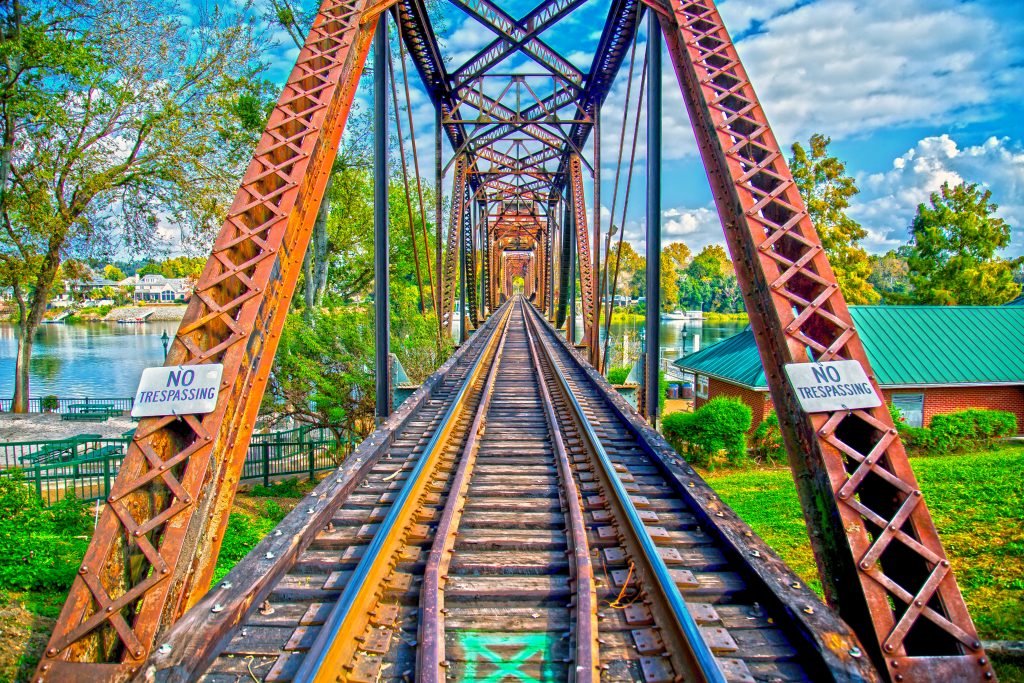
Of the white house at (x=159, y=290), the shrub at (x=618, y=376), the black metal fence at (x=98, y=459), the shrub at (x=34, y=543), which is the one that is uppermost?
the white house at (x=159, y=290)

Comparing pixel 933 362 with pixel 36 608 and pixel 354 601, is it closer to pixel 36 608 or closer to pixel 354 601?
pixel 354 601

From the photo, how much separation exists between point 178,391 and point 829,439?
12.3 ft

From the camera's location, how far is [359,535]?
358cm

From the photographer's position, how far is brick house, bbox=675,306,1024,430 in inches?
759

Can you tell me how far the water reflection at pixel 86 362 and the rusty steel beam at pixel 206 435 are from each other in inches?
1104

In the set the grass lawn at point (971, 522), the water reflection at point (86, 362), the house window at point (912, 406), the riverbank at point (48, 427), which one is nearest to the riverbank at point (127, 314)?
the water reflection at point (86, 362)

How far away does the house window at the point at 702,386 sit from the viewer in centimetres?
2451

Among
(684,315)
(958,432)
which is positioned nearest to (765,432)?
(958,432)

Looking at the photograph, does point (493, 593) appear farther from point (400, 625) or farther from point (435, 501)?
point (435, 501)

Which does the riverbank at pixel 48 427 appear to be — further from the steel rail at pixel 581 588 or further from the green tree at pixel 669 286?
the green tree at pixel 669 286

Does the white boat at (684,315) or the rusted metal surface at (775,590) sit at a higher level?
the white boat at (684,315)

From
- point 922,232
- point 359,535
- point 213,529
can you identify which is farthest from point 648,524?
point 922,232

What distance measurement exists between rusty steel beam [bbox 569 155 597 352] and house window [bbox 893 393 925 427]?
40.3ft

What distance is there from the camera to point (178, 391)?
3203 millimetres
